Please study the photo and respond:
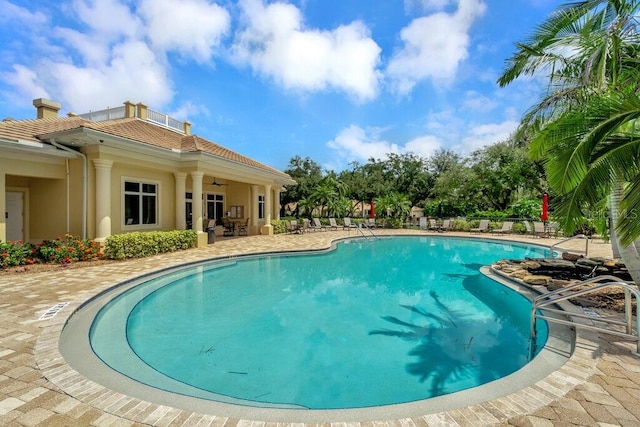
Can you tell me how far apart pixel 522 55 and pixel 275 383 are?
9.23 m

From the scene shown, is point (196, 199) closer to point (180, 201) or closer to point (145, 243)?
point (180, 201)

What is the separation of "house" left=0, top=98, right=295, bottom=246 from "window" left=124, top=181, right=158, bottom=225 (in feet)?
0.13

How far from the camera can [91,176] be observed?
11.4 m

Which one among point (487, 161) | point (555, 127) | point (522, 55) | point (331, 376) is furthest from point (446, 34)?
point (487, 161)

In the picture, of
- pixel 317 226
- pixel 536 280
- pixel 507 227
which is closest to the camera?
pixel 536 280

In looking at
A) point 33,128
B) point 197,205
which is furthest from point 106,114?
point 197,205

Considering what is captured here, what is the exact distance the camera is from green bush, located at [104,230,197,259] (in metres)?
10.6

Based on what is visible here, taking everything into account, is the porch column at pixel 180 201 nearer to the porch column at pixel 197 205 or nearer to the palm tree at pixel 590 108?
the porch column at pixel 197 205

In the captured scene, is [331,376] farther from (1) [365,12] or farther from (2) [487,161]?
(2) [487,161]

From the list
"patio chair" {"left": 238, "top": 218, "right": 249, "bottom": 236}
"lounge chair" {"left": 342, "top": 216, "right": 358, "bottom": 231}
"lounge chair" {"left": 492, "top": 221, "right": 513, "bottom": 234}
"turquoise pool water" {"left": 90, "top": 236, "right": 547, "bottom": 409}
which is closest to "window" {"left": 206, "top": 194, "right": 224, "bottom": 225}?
"patio chair" {"left": 238, "top": 218, "right": 249, "bottom": 236}

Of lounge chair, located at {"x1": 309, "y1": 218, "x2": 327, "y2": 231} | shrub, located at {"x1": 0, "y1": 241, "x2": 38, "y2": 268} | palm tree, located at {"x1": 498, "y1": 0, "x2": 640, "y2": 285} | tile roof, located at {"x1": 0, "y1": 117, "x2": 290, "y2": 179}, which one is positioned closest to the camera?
palm tree, located at {"x1": 498, "y1": 0, "x2": 640, "y2": 285}

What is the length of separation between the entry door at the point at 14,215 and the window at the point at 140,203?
3761 mm

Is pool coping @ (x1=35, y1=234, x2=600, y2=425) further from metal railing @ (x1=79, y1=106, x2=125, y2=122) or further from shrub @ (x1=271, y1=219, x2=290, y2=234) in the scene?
shrub @ (x1=271, y1=219, x2=290, y2=234)

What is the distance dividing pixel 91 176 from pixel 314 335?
1080 centimetres
